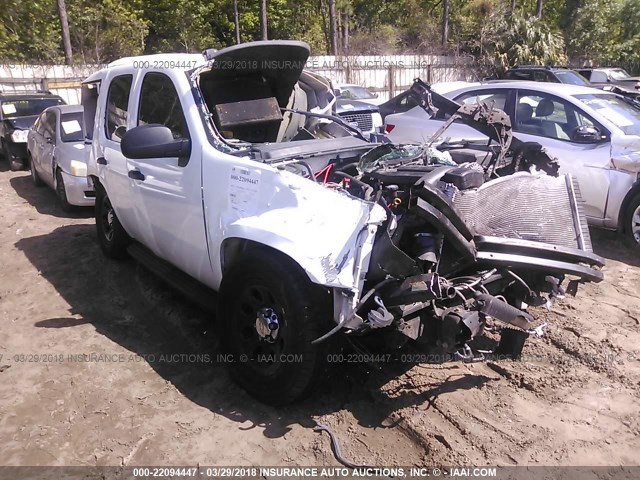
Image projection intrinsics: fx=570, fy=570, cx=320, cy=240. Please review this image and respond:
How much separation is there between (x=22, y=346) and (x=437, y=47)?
107 ft

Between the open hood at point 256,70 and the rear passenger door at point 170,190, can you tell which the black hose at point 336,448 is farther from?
the open hood at point 256,70

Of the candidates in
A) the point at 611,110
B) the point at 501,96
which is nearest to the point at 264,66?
the point at 501,96

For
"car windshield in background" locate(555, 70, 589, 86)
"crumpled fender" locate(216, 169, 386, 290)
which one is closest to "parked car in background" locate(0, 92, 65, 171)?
"crumpled fender" locate(216, 169, 386, 290)

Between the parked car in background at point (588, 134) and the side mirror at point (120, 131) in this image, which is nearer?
the side mirror at point (120, 131)

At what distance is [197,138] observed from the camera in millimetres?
4020

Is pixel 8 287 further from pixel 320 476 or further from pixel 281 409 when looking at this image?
pixel 320 476

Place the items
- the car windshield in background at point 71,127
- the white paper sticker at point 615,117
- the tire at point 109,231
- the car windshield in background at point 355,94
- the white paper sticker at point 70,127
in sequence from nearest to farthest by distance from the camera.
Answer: the tire at point 109,231, the white paper sticker at point 615,117, the car windshield in background at point 71,127, the white paper sticker at point 70,127, the car windshield in background at point 355,94

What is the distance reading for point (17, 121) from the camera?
13094mm

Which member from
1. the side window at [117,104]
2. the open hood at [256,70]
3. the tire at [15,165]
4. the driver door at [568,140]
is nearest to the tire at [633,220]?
the driver door at [568,140]

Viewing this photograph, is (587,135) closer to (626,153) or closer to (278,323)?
(626,153)

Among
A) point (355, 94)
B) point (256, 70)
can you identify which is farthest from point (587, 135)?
point (355, 94)

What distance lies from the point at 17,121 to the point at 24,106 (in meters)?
0.77

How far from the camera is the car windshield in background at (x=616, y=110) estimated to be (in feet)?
21.8

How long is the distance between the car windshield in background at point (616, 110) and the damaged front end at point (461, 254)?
3.55m
